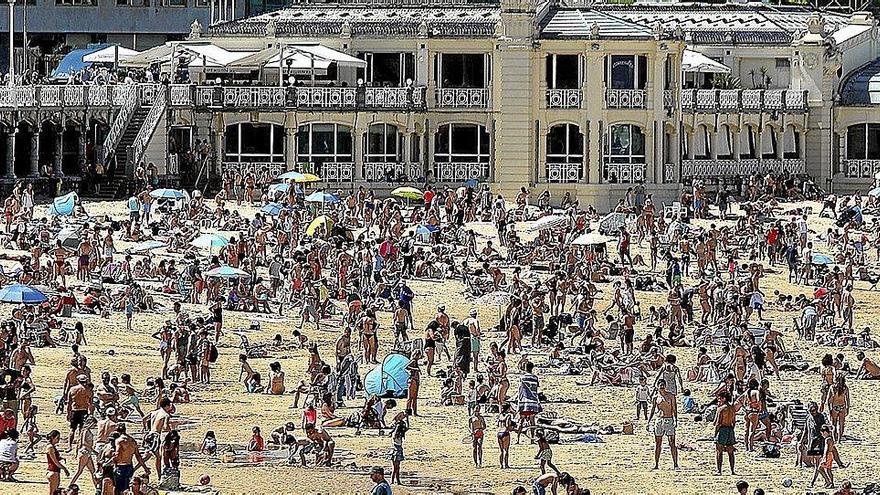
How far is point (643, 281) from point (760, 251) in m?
5.92

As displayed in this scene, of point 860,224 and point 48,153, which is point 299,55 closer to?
point 48,153

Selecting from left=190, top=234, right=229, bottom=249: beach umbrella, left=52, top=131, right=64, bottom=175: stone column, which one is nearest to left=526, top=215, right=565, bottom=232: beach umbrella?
left=190, top=234, right=229, bottom=249: beach umbrella

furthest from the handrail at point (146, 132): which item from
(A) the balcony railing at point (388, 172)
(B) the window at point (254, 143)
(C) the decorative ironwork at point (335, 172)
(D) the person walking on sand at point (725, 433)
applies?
(D) the person walking on sand at point (725, 433)

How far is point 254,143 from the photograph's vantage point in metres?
75.8

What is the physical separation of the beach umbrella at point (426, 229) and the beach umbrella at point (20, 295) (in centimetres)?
1593

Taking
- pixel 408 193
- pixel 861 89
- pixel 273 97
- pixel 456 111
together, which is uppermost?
pixel 861 89

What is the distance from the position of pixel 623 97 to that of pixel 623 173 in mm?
2332

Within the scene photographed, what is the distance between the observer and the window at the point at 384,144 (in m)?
76.2

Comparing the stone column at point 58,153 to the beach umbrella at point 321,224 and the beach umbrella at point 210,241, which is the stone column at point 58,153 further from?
the beach umbrella at point 210,241

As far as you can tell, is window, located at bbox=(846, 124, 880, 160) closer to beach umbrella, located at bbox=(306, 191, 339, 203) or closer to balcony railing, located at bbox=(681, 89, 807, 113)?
balcony railing, located at bbox=(681, 89, 807, 113)

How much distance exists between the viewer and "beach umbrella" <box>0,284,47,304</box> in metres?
48.1

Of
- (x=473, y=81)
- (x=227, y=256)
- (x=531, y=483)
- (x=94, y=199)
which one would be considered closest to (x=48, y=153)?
(x=94, y=199)

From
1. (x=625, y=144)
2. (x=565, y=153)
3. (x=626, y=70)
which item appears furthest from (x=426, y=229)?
(x=626, y=70)

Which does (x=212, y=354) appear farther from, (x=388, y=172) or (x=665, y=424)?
(x=388, y=172)
